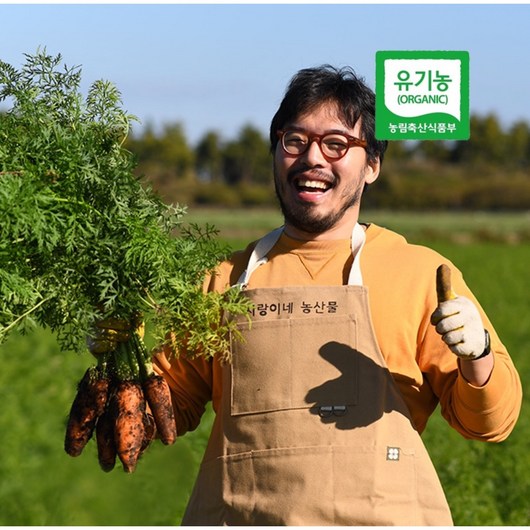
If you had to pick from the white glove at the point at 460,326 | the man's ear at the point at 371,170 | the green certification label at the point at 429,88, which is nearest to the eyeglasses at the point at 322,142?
the man's ear at the point at 371,170

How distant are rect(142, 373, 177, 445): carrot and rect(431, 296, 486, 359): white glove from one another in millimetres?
951

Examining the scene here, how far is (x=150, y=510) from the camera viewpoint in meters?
6.24

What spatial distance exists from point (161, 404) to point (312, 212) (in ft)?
2.71

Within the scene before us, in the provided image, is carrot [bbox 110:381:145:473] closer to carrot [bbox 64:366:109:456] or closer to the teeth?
carrot [bbox 64:366:109:456]

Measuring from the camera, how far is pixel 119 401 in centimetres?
374

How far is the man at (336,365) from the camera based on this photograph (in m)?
3.63

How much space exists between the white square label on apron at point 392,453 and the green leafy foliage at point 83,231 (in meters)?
0.65

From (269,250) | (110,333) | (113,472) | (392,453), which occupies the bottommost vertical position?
(113,472)

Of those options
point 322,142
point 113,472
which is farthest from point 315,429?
point 113,472

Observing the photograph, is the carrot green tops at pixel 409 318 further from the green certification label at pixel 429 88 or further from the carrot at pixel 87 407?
the green certification label at pixel 429 88

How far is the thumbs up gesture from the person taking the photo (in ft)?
11.3

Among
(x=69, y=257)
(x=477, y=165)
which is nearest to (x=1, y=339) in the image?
A: (x=69, y=257)

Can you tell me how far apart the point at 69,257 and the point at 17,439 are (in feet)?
19.0

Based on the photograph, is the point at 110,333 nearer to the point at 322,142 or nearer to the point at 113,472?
the point at 322,142
